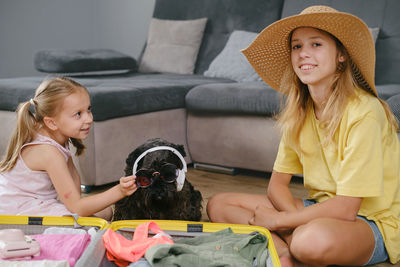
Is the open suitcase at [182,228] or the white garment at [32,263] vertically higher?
the white garment at [32,263]

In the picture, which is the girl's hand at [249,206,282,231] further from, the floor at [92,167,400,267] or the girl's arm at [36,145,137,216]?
the floor at [92,167,400,267]

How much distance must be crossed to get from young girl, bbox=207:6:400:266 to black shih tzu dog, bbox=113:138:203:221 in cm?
26

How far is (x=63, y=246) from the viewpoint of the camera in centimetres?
126

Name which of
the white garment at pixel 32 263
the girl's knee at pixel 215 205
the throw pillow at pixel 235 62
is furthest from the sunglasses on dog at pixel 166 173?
the throw pillow at pixel 235 62

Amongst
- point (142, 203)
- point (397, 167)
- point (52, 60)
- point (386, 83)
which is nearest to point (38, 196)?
point (142, 203)

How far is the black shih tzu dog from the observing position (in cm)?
178

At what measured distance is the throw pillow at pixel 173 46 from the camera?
3.90 meters

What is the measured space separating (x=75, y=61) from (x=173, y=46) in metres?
0.84

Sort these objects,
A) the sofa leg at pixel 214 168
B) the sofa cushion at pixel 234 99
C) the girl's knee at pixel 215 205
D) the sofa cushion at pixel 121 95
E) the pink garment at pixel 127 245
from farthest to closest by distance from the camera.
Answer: the sofa leg at pixel 214 168 < the sofa cushion at pixel 234 99 < the sofa cushion at pixel 121 95 < the girl's knee at pixel 215 205 < the pink garment at pixel 127 245

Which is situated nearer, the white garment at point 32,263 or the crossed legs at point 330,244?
the white garment at point 32,263

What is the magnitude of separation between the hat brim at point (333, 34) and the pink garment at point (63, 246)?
876mm

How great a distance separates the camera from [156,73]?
3.92 meters

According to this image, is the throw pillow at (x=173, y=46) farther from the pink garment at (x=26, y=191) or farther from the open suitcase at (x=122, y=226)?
the open suitcase at (x=122, y=226)

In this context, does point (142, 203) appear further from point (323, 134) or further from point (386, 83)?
point (386, 83)
